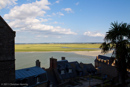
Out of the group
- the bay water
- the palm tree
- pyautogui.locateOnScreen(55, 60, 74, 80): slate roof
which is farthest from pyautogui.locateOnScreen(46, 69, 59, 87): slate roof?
the bay water

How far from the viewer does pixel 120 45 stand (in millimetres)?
15852

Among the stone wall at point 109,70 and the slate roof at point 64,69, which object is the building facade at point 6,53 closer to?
the slate roof at point 64,69

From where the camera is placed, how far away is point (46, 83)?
22.5 m

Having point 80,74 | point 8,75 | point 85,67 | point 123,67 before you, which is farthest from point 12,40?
point 85,67

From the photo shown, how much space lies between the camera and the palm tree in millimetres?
15398

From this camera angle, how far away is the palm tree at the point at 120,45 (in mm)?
15398

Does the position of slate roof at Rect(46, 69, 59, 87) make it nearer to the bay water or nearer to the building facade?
the building facade

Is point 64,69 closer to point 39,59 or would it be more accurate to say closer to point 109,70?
point 109,70

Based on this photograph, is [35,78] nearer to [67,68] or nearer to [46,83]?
[46,83]

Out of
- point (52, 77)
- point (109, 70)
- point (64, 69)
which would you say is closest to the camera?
point (52, 77)

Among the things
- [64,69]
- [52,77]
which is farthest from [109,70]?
[52,77]

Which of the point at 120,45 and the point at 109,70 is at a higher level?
the point at 120,45

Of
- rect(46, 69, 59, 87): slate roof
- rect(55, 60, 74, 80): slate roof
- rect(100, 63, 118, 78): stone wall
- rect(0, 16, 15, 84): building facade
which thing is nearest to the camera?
rect(0, 16, 15, 84): building facade

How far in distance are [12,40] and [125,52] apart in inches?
593
